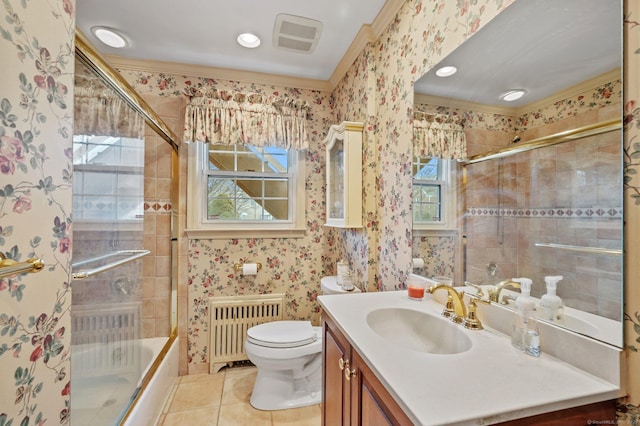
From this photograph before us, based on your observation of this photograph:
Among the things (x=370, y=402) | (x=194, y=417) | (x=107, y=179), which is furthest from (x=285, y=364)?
(x=107, y=179)

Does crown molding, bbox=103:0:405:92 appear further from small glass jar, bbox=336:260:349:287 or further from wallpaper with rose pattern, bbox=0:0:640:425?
small glass jar, bbox=336:260:349:287

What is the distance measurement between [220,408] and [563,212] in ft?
6.90

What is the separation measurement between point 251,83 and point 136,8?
891 millimetres

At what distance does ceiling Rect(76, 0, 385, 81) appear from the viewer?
62.5 inches

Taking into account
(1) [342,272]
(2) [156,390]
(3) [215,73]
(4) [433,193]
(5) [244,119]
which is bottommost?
(2) [156,390]

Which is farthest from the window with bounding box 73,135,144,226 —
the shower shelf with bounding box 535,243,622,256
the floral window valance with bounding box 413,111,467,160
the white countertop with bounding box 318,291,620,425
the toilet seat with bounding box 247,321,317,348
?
the shower shelf with bounding box 535,243,622,256

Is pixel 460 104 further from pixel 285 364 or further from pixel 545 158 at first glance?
pixel 285 364

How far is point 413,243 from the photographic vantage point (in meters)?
1.44

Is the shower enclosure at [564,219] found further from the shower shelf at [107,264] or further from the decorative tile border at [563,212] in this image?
the shower shelf at [107,264]

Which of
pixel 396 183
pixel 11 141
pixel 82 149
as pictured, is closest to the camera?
pixel 11 141

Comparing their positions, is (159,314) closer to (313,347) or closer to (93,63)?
(313,347)

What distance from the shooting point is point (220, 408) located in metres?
1.82

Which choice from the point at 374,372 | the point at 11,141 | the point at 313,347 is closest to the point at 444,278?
the point at 374,372

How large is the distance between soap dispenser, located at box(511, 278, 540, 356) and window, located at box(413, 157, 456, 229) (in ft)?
1.46
